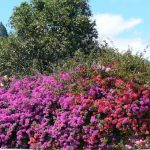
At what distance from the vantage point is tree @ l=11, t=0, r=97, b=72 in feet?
64.9

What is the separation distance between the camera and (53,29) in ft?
66.5

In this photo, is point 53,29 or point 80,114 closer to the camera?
point 80,114

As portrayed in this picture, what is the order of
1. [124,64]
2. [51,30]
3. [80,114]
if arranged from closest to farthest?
[80,114]
[124,64]
[51,30]

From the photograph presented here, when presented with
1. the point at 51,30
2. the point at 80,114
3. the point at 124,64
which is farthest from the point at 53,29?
the point at 80,114

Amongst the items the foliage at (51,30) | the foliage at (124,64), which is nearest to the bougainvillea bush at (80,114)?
the foliage at (124,64)

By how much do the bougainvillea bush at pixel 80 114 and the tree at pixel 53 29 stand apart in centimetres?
822

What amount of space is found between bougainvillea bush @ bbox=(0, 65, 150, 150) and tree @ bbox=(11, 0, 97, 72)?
8.22m

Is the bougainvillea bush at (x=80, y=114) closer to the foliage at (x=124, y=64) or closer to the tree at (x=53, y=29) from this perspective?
the foliage at (x=124, y=64)

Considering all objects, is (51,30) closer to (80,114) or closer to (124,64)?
(124,64)

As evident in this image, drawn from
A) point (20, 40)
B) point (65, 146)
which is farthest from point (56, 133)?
point (20, 40)

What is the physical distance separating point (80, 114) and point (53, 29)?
34.0ft

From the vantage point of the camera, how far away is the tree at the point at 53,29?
1978cm

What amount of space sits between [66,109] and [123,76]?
4.29 ft

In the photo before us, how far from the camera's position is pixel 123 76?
1103cm
